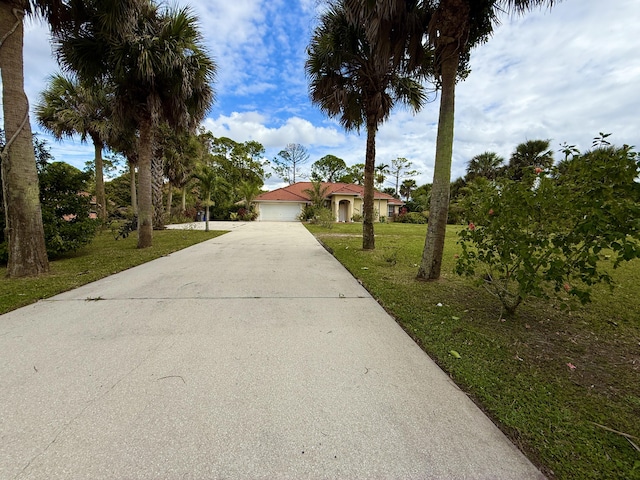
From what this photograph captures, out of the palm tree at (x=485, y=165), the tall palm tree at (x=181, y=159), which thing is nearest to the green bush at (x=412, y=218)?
the palm tree at (x=485, y=165)

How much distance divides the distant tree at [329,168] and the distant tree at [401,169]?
306 inches

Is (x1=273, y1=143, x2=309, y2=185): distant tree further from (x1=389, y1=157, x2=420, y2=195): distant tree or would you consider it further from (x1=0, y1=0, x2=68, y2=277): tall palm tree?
(x1=0, y1=0, x2=68, y2=277): tall palm tree

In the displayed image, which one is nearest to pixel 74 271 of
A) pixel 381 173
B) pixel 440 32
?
pixel 440 32

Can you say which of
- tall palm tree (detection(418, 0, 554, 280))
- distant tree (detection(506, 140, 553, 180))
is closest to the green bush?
distant tree (detection(506, 140, 553, 180))

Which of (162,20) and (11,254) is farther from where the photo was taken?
(162,20)

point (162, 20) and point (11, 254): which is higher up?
point (162, 20)

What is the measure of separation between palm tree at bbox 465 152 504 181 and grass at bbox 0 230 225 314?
23.1 metres

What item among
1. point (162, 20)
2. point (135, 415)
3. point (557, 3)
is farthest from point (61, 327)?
point (162, 20)

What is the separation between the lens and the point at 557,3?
14.9 ft

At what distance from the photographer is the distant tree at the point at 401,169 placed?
40.0m

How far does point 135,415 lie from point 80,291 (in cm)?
390

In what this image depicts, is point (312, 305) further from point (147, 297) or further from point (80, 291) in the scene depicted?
point (80, 291)

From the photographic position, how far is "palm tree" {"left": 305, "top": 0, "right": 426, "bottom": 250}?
7516 mm

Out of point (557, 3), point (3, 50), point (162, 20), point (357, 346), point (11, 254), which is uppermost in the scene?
point (162, 20)
